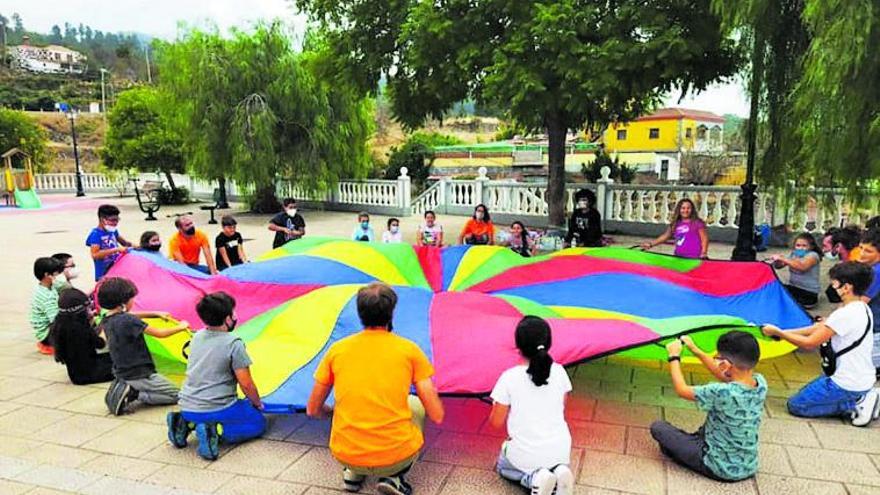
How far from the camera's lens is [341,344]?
3.09 m

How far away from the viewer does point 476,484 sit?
3.35m

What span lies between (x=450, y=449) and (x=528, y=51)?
6934 mm

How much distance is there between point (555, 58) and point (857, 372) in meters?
6.23

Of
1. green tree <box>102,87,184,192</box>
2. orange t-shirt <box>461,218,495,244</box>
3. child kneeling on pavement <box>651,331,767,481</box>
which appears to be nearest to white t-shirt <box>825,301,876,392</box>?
child kneeling on pavement <box>651,331,767,481</box>

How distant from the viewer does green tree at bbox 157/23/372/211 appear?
55.5 ft

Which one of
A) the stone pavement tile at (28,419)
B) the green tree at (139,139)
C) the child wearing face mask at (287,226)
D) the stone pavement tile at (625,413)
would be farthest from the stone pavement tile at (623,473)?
the green tree at (139,139)

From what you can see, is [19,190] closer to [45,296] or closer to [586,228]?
[45,296]

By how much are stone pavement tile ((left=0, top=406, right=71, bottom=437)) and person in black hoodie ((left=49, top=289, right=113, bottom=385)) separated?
0.46m

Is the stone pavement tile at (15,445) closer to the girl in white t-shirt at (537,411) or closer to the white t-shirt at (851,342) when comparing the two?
the girl in white t-shirt at (537,411)

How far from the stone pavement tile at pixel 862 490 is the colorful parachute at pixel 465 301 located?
112 centimetres

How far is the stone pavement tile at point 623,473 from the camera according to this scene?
3.29 metres

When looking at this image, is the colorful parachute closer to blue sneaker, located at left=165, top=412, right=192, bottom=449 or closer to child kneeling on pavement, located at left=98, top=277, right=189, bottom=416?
child kneeling on pavement, located at left=98, top=277, right=189, bottom=416

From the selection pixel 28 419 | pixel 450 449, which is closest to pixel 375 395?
pixel 450 449

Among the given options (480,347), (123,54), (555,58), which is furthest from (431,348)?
(123,54)
